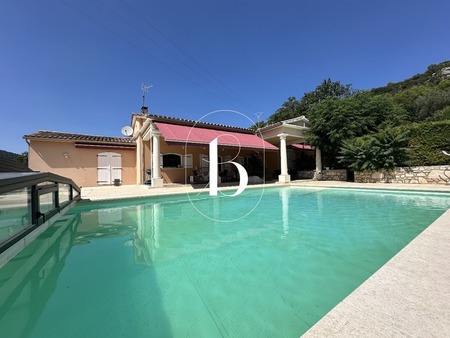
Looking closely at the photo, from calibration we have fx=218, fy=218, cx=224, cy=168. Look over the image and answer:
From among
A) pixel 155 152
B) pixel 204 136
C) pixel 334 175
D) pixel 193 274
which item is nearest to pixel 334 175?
pixel 334 175

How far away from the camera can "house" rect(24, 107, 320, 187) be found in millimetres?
14922

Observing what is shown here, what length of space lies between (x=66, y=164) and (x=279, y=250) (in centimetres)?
1741

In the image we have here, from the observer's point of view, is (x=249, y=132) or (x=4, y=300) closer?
(x=4, y=300)

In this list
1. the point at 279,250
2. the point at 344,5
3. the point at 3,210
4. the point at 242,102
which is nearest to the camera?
the point at 3,210

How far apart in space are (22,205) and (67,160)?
45.6ft

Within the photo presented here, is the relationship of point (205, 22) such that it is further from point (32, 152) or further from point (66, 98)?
point (32, 152)

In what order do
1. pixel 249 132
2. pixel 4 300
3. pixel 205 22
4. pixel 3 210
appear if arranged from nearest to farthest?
pixel 4 300
pixel 3 210
pixel 205 22
pixel 249 132

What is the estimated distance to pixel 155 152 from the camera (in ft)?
47.0

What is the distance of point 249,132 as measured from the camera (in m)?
20.3

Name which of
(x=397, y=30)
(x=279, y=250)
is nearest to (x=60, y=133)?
(x=279, y=250)

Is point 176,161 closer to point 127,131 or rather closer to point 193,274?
point 127,131

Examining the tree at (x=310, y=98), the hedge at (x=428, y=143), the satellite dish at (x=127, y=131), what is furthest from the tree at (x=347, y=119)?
the tree at (x=310, y=98)

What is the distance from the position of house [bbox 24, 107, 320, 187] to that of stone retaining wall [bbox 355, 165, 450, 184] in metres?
5.88

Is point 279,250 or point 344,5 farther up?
point 344,5
